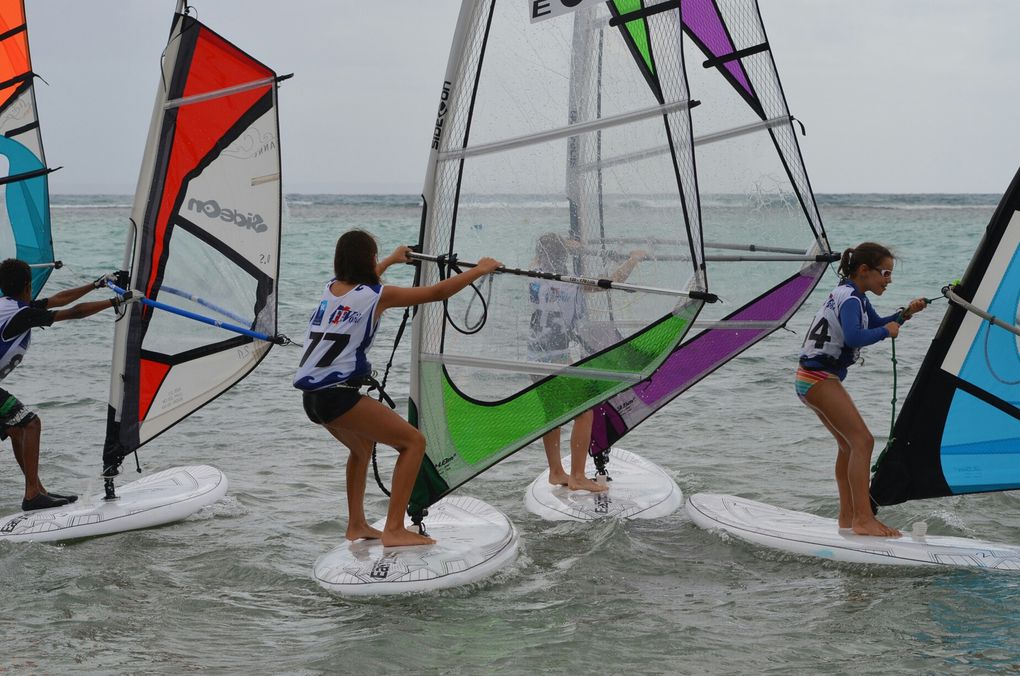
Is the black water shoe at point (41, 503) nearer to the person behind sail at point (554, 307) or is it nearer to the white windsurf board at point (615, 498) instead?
the white windsurf board at point (615, 498)

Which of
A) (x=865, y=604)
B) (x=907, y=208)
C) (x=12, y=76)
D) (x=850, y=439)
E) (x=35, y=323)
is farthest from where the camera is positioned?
(x=907, y=208)

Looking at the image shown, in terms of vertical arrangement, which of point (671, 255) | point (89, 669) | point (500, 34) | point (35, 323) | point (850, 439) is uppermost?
point (500, 34)

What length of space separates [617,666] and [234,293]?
3293 mm

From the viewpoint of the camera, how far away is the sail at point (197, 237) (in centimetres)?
575

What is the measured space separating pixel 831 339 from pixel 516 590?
5.82 feet

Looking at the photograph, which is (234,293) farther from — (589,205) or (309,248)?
A: (309,248)

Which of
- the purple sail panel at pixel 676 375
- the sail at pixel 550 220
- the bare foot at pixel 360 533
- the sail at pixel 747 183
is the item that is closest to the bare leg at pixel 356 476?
the bare foot at pixel 360 533

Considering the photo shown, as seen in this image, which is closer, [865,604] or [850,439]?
[865,604]

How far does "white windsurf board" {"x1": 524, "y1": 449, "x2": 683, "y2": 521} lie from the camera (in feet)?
19.2

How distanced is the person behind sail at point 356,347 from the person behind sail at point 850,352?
1527 millimetres

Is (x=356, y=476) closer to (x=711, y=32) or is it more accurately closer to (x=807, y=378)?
(x=807, y=378)

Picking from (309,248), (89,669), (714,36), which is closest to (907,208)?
(309,248)

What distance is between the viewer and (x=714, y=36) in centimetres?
639

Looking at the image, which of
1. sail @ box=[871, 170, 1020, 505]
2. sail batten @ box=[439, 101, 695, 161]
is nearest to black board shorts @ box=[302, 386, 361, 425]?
sail batten @ box=[439, 101, 695, 161]
